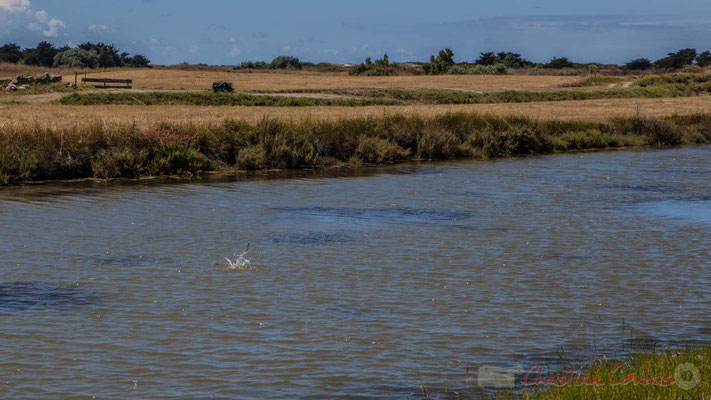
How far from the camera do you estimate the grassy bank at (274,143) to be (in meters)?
22.1

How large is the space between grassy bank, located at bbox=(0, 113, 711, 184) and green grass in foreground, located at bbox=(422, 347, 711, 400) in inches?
652

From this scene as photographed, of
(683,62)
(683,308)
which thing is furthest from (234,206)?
(683,62)

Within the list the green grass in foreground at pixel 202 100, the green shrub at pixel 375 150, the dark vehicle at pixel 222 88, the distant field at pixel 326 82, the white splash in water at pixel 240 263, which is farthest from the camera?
the distant field at pixel 326 82

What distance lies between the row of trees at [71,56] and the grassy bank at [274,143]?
95.2m

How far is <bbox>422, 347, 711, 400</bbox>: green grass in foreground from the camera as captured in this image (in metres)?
5.86

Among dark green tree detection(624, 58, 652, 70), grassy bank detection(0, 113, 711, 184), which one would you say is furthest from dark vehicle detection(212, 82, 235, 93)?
dark green tree detection(624, 58, 652, 70)

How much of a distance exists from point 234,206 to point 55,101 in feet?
A: 129

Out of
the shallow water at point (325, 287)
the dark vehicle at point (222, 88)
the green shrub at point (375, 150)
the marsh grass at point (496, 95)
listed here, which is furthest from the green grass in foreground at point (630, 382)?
the dark vehicle at point (222, 88)

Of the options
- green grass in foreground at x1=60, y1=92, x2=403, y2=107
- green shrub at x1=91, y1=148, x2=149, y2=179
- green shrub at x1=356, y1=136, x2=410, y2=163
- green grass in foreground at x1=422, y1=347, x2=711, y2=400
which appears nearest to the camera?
green grass in foreground at x1=422, y1=347, x2=711, y2=400

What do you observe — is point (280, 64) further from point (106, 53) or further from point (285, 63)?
point (106, 53)

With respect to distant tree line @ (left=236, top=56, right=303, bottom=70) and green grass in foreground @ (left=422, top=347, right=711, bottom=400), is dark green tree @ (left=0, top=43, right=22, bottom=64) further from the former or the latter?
green grass in foreground @ (left=422, top=347, right=711, bottom=400)

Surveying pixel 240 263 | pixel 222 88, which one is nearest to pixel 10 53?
pixel 222 88

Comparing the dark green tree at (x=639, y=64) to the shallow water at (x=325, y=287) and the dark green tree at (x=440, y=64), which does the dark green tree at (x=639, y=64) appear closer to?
the dark green tree at (x=440, y=64)

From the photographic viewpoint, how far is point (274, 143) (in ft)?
84.9
